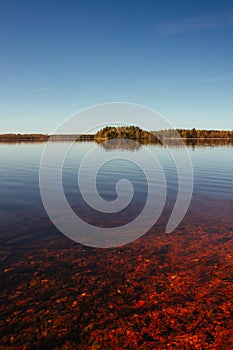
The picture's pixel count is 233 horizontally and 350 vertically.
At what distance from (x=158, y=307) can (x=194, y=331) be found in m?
1.23

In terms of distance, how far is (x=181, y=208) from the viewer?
1778 cm

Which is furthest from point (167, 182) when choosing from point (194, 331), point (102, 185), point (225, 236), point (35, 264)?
point (194, 331)

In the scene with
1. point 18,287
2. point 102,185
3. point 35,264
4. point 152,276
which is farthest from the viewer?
point 102,185

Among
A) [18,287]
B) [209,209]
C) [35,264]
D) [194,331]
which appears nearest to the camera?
[194,331]

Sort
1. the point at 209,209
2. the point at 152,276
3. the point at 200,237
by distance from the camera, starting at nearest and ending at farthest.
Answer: the point at 152,276 < the point at 200,237 < the point at 209,209

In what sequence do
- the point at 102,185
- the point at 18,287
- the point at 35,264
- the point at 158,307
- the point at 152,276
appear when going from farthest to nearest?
the point at 102,185, the point at 35,264, the point at 152,276, the point at 18,287, the point at 158,307

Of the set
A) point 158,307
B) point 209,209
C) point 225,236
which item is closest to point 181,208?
point 209,209

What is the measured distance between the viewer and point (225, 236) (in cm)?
1281

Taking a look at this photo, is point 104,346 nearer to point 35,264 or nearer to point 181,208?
point 35,264

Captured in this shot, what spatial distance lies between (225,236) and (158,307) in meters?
6.68

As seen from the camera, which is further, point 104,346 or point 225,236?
point 225,236

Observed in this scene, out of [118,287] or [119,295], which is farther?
[118,287]

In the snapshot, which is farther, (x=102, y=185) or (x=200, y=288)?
(x=102, y=185)

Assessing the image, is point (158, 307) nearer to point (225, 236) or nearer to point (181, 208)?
point (225, 236)
